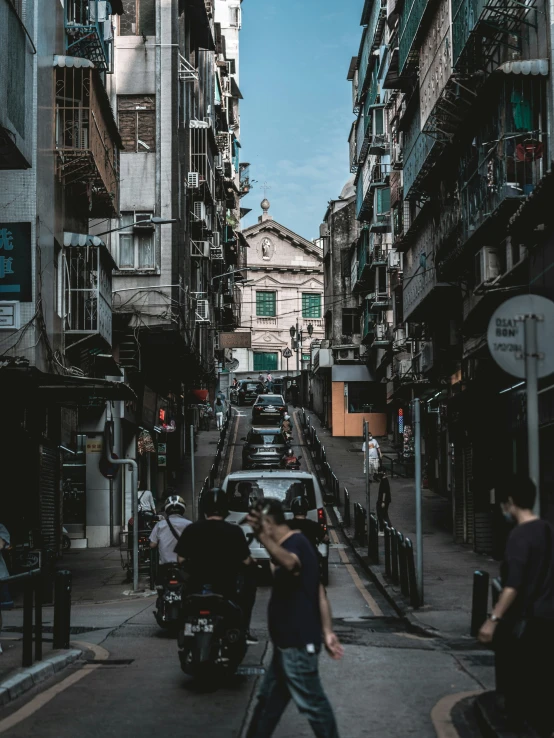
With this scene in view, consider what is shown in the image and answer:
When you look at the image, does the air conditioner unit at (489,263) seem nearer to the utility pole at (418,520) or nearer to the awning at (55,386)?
the utility pole at (418,520)

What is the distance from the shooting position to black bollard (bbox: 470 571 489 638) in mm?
12471

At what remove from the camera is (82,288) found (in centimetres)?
2519

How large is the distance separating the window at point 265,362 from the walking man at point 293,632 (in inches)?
3557

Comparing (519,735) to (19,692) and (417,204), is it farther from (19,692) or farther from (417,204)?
(417,204)

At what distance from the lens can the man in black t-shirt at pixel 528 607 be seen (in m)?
6.77

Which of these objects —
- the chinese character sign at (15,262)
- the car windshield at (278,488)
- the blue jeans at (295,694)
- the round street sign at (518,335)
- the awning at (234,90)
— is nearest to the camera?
the blue jeans at (295,694)

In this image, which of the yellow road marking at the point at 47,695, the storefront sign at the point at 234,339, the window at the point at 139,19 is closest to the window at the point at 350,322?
the storefront sign at the point at 234,339

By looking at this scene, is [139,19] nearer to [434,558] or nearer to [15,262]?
[15,262]

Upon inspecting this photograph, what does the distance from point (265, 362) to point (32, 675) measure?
87600 millimetres

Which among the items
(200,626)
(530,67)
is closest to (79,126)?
(530,67)

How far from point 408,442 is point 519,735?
3718 cm

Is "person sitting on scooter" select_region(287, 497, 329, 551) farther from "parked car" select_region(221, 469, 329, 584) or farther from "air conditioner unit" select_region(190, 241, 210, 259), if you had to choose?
"air conditioner unit" select_region(190, 241, 210, 259)

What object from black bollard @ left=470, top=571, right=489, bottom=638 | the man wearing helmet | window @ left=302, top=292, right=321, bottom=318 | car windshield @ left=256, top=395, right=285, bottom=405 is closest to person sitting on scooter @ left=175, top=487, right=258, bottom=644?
black bollard @ left=470, top=571, right=489, bottom=638

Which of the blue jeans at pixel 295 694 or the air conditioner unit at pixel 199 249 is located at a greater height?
the air conditioner unit at pixel 199 249
